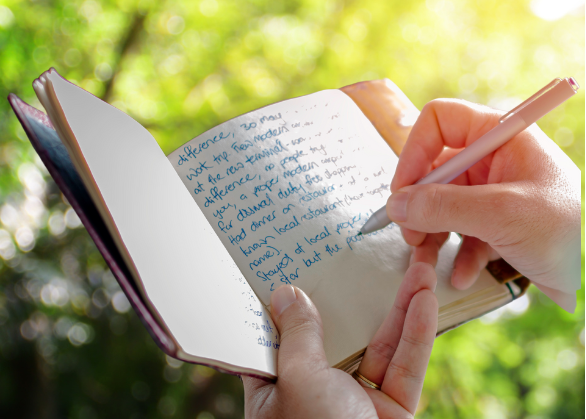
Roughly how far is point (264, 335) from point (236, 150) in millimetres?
311

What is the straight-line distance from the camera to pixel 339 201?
0.59 meters

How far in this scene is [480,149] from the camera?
0.53 metres

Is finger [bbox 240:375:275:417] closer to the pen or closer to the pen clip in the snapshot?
the pen

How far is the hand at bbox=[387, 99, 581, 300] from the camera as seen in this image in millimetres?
472

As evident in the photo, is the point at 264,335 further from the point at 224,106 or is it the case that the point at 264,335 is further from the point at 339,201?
the point at 224,106

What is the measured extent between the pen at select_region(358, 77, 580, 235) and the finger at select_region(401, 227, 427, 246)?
0.12 feet

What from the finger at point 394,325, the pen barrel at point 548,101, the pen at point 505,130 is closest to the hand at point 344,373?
the finger at point 394,325

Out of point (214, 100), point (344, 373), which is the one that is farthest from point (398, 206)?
point (214, 100)

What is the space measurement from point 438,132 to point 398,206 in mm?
199

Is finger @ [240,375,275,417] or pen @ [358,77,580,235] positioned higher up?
pen @ [358,77,580,235]

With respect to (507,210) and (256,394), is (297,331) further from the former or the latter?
(507,210)

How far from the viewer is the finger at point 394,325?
0.48 m

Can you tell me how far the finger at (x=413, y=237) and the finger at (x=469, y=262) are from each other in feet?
0.24

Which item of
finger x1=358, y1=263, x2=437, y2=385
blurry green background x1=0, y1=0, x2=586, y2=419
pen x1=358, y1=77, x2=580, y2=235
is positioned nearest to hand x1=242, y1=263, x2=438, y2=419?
finger x1=358, y1=263, x2=437, y2=385
